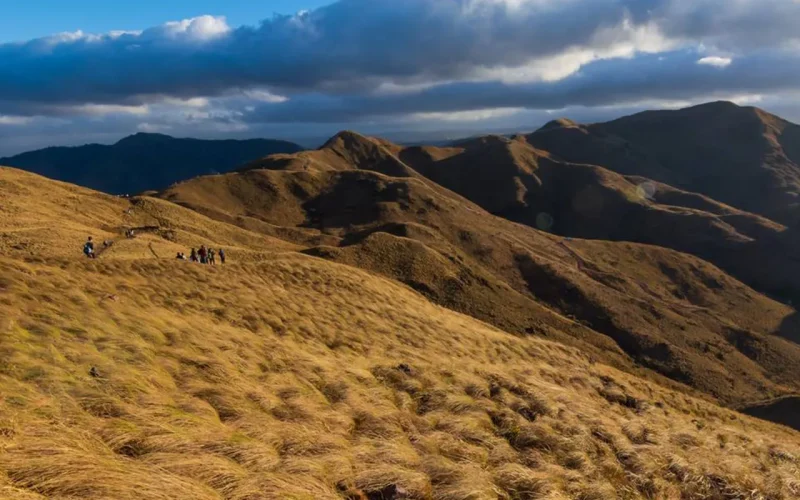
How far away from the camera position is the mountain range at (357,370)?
7.84 meters

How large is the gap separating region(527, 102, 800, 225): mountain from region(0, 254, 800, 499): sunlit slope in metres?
154

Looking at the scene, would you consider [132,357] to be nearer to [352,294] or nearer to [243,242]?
[352,294]

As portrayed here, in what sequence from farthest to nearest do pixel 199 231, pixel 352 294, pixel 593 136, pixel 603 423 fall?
1. pixel 593 136
2. pixel 199 231
3. pixel 352 294
4. pixel 603 423

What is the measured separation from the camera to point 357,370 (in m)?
13.8

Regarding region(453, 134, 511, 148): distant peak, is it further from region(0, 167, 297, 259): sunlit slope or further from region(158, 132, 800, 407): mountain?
region(0, 167, 297, 259): sunlit slope

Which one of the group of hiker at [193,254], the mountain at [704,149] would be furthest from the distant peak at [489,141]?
the group of hiker at [193,254]

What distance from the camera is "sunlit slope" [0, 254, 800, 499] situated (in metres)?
7.12

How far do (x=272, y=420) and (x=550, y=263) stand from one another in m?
55.3

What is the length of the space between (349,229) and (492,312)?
32713 mm

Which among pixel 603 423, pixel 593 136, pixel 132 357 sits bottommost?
pixel 603 423

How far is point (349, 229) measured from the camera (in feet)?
232

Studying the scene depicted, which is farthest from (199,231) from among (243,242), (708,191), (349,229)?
(708,191)

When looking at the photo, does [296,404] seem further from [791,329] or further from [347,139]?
[347,139]

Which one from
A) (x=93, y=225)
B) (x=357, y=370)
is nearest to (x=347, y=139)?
(x=93, y=225)
